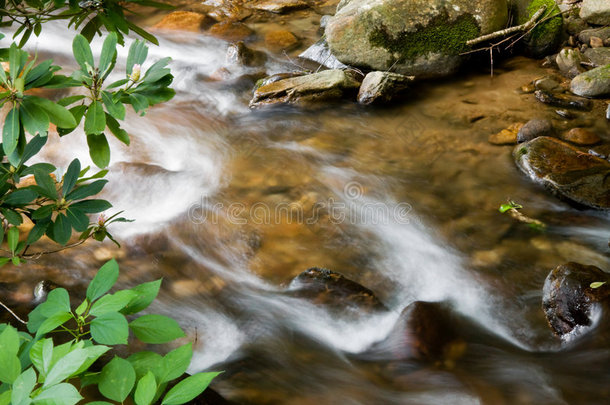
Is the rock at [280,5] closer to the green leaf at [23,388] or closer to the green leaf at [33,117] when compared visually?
the green leaf at [33,117]

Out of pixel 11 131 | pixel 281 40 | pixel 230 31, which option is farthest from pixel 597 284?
pixel 230 31

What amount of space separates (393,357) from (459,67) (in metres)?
4.81

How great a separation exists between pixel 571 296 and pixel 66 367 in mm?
3056

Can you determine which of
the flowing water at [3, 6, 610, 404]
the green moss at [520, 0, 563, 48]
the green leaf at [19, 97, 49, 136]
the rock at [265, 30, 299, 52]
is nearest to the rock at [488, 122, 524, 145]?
the flowing water at [3, 6, 610, 404]

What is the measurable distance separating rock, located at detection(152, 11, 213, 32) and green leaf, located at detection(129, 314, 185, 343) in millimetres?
8234

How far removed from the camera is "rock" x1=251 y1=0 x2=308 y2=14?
9172 millimetres

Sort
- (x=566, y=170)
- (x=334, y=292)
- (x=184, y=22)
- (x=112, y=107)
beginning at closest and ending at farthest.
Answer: (x=112, y=107)
(x=334, y=292)
(x=566, y=170)
(x=184, y=22)

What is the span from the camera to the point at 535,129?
507 centimetres

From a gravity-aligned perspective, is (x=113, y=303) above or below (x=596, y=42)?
above

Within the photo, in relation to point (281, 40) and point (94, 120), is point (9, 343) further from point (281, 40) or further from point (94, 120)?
point (281, 40)

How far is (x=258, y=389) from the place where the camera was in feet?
8.92

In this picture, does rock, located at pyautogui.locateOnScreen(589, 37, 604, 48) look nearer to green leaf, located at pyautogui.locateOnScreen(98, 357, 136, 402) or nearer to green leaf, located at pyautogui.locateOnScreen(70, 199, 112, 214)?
green leaf, located at pyautogui.locateOnScreen(70, 199, 112, 214)

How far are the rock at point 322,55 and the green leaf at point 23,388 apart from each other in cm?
628

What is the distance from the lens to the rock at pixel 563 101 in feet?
18.3
